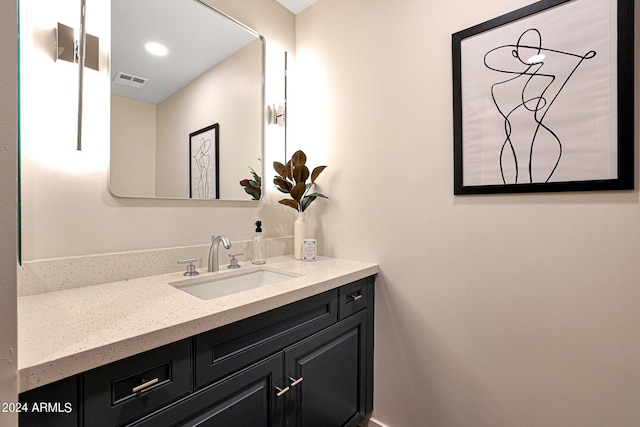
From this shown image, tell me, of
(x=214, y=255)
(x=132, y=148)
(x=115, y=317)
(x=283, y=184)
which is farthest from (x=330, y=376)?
(x=132, y=148)

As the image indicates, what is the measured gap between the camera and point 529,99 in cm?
111

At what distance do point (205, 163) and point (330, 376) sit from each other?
3.78 ft

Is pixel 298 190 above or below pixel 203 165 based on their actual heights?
below

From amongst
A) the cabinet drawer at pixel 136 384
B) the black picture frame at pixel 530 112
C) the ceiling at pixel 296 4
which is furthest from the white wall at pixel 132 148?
the black picture frame at pixel 530 112

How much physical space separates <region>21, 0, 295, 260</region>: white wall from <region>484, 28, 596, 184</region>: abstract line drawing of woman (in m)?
1.42

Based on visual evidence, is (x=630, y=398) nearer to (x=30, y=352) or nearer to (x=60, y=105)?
(x=30, y=352)

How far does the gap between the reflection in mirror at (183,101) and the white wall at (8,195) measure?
74 centimetres

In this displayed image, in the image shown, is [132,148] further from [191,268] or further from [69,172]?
[191,268]

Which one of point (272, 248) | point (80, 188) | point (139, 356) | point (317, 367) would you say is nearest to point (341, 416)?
point (317, 367)

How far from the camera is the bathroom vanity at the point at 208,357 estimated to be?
2.09ft

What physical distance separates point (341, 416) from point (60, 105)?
1.70 metres

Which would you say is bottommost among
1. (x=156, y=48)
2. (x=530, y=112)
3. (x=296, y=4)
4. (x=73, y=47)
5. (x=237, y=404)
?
(x=237, y=404)

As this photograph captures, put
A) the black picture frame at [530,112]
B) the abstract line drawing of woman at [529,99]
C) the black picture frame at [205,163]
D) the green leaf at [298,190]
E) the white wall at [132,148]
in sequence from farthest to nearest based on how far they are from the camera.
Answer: the green leaf at [298,190]
the black picture frame at [205,163]
the white wall at [132,148]
the abstract line drawing of woman at [529,99]
the black picture frame at [530,112]

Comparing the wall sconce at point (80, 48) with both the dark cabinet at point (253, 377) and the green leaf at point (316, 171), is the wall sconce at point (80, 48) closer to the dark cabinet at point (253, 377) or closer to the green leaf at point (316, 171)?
the dark cabinet at point (253, 377)
